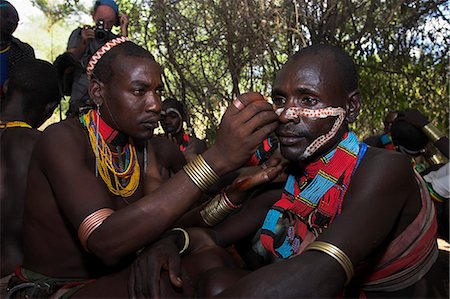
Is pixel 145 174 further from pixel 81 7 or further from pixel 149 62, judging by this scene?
pixel 81 7

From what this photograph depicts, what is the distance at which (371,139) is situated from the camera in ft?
19.6

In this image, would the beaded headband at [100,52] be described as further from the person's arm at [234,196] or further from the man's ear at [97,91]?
the person's arm at [234,196]

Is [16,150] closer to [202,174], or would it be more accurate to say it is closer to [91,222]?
[91,222]

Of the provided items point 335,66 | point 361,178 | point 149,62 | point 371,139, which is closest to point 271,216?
point 361,178

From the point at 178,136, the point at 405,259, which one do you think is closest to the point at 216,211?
the point at 405,259

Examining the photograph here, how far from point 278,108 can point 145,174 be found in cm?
103

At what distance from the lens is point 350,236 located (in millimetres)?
1969

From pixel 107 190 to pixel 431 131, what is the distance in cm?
297

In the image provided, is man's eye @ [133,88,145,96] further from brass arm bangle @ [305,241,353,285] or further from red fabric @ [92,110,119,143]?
brass arm bangle @ [305,241,353,285]

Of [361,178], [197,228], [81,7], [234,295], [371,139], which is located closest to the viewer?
[234,295]

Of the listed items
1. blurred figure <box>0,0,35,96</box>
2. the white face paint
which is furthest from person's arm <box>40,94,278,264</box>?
blurred figure <box>0,0,35,96</box>

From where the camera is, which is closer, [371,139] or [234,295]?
[234,295]

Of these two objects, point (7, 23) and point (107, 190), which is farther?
point (7, 23)

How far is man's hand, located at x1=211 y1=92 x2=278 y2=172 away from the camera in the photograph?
6.77 feet
